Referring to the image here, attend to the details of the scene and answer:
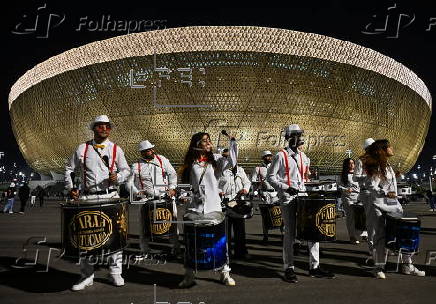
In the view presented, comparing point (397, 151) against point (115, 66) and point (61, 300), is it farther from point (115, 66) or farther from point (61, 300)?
point (61, 300)

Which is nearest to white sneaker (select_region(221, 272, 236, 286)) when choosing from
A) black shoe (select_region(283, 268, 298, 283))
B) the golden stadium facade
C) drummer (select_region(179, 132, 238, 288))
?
drummer (select_region(179, 132, 238, 288))

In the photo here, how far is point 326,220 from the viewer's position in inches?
163

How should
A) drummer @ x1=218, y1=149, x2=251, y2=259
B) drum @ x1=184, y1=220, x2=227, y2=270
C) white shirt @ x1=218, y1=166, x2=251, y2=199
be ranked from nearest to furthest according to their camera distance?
drum @ x1=184, y1=220, x2=227, y2=270 → drummer @ x1=218, y1=149, x2=251, y2=259 → white shirt @ x1=218, y1=166, x2=251, y2=199

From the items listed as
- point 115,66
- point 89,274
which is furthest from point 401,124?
point 89,274

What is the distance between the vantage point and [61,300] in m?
3.57

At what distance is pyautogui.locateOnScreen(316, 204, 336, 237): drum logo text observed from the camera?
4.11 metres

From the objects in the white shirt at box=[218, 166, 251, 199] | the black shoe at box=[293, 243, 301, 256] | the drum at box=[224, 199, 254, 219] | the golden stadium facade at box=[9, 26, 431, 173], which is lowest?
the black shoe at box=[293, 243, 301, 256]

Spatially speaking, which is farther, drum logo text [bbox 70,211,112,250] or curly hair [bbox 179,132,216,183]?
curly hair [bbox 179,132,216,183]

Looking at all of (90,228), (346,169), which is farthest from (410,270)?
(90,228)

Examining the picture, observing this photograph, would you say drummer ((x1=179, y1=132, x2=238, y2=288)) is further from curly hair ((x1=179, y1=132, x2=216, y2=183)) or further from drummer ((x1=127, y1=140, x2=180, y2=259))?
drummer ((x1=127, y1=140, x2=180, y2=259))

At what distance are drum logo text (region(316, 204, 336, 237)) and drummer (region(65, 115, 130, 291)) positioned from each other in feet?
7.54

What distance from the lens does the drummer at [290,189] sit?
431 centimetres

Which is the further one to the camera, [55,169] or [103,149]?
[55,169]

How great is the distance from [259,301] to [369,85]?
3033 centimetres
